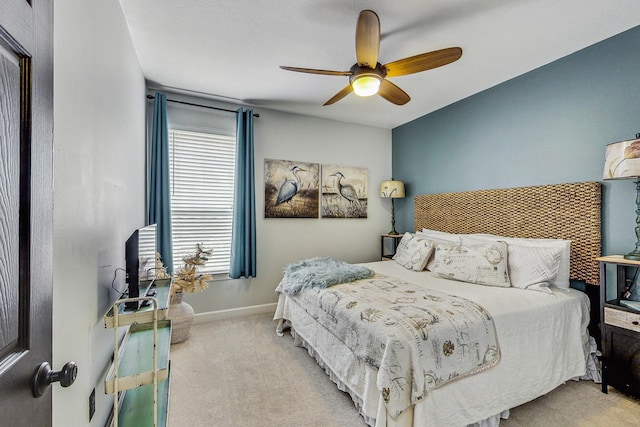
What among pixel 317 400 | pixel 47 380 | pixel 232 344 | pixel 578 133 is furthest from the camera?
pixel 232 344

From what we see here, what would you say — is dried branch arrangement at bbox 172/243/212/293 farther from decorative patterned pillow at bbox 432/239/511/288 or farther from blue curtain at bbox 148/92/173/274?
decorative patterned pillow at bbox 432/239/511/288

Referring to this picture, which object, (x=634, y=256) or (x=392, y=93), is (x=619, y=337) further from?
(x=392, y=93)

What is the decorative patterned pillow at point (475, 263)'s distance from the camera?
99.6 inches

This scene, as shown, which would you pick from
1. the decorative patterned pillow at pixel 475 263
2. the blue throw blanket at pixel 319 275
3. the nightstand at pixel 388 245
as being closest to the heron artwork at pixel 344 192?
the nightstand at pixel 388 245

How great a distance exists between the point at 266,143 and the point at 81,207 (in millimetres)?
2817

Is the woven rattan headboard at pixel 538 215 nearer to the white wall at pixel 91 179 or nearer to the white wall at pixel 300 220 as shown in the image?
the white wall at pixel 300 220

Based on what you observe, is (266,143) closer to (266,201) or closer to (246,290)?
(266,201)

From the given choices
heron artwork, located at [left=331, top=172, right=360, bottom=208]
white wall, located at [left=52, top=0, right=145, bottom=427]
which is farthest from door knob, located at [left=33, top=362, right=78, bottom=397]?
heron artwork, located at [left=331, top=172, right=360, bottom=208]

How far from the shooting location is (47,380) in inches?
25.9

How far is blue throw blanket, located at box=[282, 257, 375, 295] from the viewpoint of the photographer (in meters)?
2.65

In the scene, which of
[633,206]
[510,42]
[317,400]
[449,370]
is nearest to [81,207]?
[317,400]

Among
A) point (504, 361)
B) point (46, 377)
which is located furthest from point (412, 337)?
point (46, 377)

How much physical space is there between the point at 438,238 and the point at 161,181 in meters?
3.30

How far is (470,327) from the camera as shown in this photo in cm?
179
